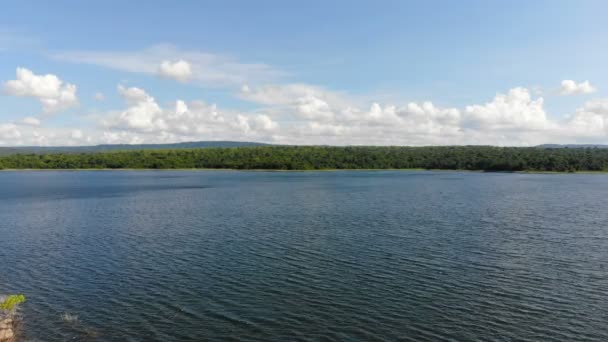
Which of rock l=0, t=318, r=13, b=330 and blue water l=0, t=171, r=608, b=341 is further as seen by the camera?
blue water l=0, t=171, r=608, b=341

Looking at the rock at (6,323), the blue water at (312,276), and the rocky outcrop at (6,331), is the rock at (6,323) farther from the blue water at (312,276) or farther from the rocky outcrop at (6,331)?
the blue water at (312,276)

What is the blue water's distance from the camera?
30.3 metres

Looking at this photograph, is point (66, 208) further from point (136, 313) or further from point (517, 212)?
point (517, 212)

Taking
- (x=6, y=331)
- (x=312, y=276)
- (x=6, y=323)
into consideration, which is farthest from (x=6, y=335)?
(x=312, y=276)

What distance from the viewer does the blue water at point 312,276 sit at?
99.5 ft

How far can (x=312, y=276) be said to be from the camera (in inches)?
1655

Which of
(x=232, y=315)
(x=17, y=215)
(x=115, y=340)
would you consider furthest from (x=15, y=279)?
(x=17, y=215)

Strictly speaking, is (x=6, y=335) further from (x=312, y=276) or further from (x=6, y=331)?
(x=312, y=276)

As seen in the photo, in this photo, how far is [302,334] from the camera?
29250mm

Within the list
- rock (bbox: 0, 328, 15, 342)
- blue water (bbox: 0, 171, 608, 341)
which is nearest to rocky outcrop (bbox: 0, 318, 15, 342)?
rock (bbox: 0, 328, 15, 342)

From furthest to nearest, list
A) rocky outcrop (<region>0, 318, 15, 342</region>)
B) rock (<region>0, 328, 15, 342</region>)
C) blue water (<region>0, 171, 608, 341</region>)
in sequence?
blue water (<region>0, 171, 608, 341</region>) → rocky outcrop (<region>0, 318, 15, 342</region>) → rock (<region>0, 328, 15, 342</region>)

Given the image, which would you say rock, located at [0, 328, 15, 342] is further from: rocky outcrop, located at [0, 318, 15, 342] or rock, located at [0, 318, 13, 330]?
rock, located at [0, 318, 13, 330]

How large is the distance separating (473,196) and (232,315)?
318 feet

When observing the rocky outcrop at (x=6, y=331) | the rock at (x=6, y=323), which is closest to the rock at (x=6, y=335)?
the rocky outcrop at (x=6, y=331)
